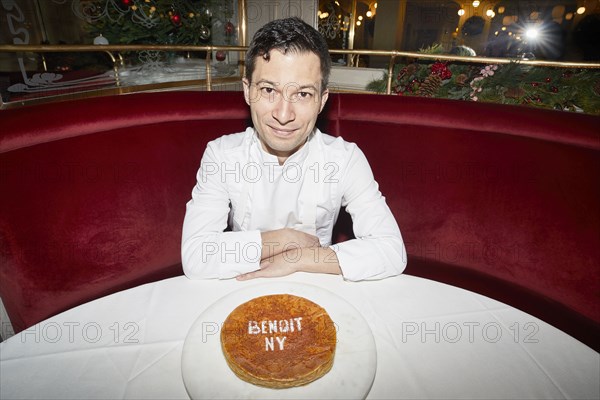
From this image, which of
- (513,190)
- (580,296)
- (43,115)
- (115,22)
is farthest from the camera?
(115,22)

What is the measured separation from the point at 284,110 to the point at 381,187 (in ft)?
2.67

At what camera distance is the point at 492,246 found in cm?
159

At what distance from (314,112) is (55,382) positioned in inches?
42.7

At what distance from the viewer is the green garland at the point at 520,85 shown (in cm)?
238

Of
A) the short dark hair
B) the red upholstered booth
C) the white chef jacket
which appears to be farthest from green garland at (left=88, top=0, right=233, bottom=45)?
the short dark hair

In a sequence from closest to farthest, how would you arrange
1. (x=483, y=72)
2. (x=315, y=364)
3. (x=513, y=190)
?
(x=315, y=364) < (x=513, y=190) < (x=483, y=72)

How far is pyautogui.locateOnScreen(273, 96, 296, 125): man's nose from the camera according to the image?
3.99ft

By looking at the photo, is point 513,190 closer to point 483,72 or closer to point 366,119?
point 366,119

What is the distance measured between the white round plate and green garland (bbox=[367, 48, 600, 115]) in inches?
101

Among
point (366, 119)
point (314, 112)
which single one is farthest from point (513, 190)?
point (314, 112)

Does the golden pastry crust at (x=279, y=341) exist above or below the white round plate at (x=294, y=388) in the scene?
above

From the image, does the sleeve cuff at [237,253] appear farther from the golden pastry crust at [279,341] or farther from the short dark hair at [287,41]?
the short dark hair at [287,41]

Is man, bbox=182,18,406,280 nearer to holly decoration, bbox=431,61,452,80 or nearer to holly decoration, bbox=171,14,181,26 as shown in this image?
holly decoration, bbox=431,61,452,80

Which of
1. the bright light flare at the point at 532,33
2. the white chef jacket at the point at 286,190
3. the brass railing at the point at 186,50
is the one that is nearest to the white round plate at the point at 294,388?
the white chef jacket at the point at 286,190
